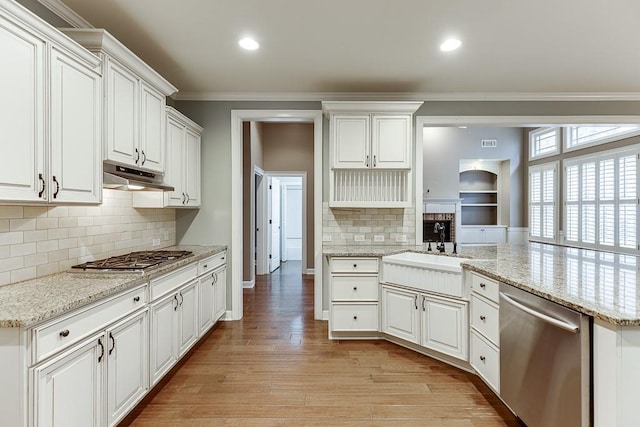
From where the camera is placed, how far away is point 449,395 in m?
2.40

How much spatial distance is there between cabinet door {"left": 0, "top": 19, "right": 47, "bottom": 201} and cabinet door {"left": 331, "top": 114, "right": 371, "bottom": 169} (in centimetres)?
254

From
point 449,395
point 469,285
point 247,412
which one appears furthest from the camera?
point 469,285

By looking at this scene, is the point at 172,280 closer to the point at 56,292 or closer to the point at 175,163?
the point at 56,292

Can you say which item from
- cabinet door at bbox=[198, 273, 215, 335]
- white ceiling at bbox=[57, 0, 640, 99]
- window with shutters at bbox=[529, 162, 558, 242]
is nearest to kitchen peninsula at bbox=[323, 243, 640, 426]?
white ceiling at bbox=[57, 0, 640, 99]

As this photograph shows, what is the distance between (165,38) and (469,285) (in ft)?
10.5

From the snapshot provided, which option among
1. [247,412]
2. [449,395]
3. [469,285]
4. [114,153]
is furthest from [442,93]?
[247,412]

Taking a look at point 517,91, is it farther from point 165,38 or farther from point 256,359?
point 256,359

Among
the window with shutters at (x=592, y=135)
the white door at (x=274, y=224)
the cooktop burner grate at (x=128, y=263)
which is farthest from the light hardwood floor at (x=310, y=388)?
the window with shutters at (x=592, y=135)

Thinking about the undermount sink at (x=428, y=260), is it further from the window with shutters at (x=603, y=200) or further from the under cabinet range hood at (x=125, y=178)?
the window with shutters at (x=603, y=200)

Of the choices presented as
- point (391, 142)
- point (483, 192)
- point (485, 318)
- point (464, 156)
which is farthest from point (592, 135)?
point (485, 318)

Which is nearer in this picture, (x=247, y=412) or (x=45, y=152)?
(x=45, y=152)

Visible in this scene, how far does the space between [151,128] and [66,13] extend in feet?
2.96

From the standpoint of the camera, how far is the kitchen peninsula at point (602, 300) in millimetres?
1341

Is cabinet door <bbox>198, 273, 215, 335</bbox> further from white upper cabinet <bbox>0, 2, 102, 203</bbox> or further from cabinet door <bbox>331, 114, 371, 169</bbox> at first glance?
cabinet door <bbox>331, 114, 371, 169</bbox>
